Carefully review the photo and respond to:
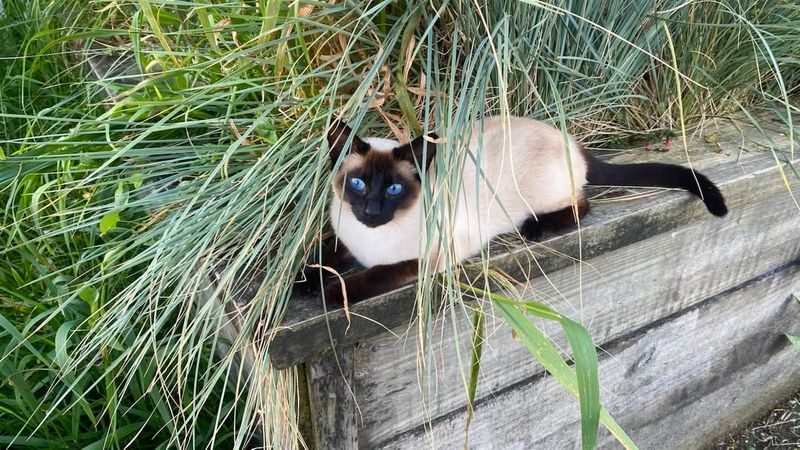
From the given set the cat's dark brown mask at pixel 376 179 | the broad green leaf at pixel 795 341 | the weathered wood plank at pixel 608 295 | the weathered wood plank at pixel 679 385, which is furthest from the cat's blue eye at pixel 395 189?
the broad green leaf at pixel 795 341

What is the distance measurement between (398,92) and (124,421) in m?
1.04

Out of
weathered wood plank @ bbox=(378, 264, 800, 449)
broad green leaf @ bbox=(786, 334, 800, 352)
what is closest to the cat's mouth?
weathered wood plank @ bbox=(378, 264, 800, 449)

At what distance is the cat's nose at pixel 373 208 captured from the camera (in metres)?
1.24

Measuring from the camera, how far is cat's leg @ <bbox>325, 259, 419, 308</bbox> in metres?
1.15

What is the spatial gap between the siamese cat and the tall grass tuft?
0.05 m

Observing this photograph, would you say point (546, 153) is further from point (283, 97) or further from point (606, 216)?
point (283, 97)

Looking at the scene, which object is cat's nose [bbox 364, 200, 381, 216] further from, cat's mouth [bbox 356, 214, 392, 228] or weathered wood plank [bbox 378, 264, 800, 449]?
weathered wood plank [bbox 378, 264, 800, 449]

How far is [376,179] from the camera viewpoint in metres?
1.25

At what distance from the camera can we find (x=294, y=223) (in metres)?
1.26

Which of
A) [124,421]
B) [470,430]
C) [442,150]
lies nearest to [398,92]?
[442,150]

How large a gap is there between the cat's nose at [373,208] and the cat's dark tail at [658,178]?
1.78 feet

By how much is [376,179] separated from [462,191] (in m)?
0.18

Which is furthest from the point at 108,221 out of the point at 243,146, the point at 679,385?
the point at 679,385

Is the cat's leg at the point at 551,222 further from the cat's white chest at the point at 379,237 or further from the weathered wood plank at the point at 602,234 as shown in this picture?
the cat's white chest at the point at 379,237
